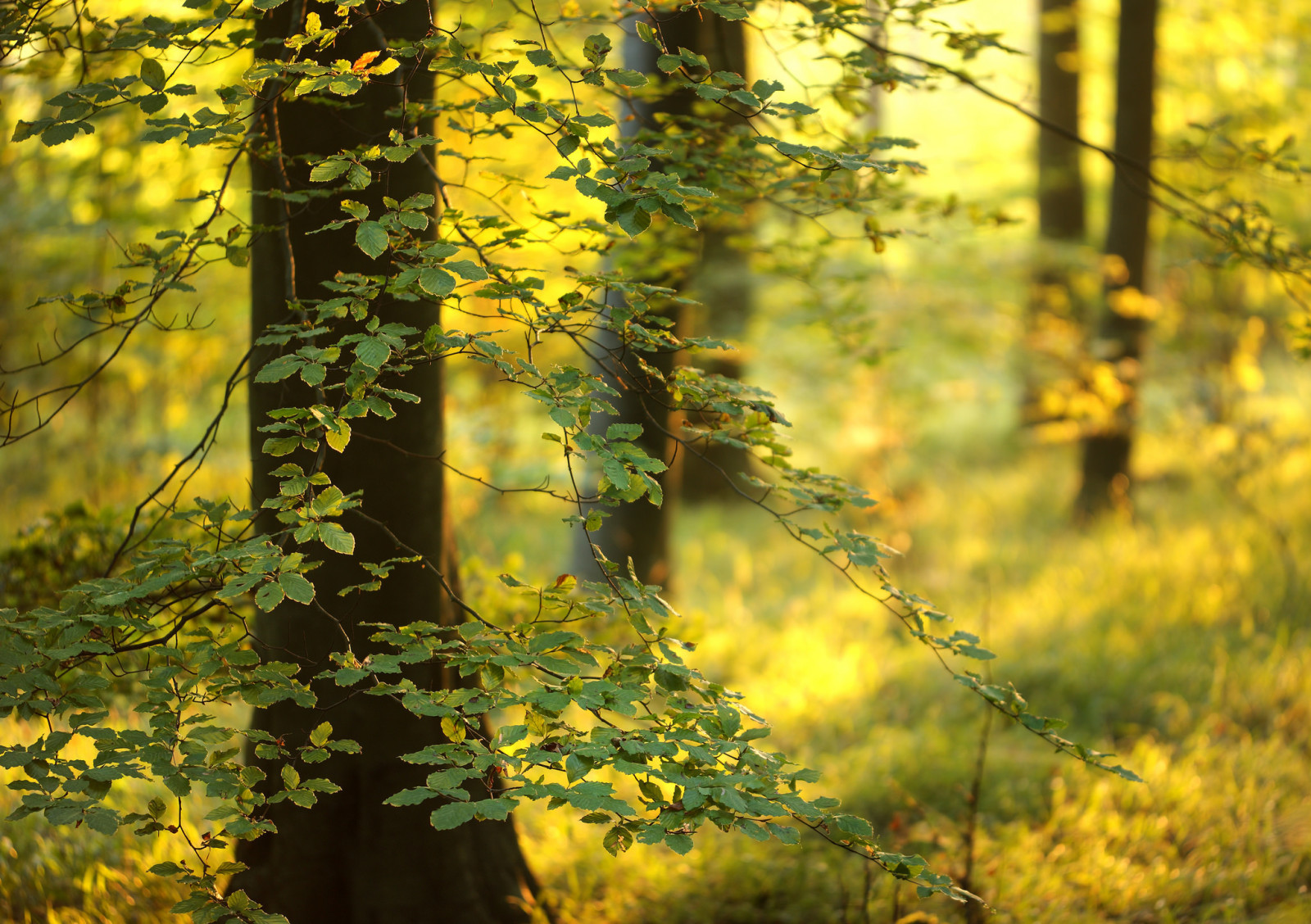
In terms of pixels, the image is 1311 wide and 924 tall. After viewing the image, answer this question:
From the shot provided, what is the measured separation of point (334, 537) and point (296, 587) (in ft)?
0.38

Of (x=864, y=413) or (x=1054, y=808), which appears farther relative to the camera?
(x=864, y=413)

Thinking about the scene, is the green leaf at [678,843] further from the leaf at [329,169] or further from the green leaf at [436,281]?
the leaf at [329,169]

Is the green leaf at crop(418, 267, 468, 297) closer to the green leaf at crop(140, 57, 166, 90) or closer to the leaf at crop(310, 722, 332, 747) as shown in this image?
the green leaf at crop(140, 57, 166, 90)

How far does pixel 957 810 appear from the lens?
13.4ft

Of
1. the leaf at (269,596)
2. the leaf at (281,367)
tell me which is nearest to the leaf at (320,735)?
the leaf at (269,596)

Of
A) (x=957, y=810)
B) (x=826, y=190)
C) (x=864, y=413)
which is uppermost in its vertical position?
(x=826, y=190)

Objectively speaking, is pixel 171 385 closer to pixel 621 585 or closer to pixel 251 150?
pixel 251 150

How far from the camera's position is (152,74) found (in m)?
1.87

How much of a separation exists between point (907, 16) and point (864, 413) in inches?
237

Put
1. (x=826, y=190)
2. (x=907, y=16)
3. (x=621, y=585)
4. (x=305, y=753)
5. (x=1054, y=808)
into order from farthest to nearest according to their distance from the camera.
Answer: (x=1054, y=808)
(x=826, y=190)
(x=907, y=16)
(x=621, y=585)
(x=305, y=753)

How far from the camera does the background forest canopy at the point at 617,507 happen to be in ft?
6.08

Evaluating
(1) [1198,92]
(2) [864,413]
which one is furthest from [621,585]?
(1) [1198,92]

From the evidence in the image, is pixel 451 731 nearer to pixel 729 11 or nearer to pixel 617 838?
pixel 617 838

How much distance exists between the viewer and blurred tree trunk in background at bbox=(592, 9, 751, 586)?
10.8ft
